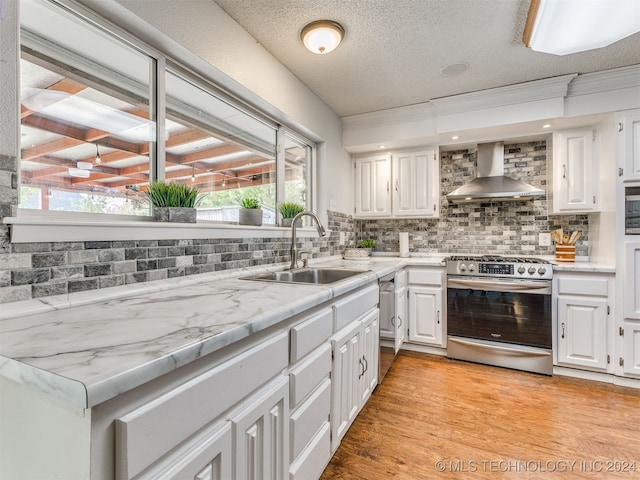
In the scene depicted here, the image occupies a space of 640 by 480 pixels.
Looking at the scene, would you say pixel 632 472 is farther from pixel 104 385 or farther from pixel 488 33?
pixel 488 33

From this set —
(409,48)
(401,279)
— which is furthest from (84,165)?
(401,279)

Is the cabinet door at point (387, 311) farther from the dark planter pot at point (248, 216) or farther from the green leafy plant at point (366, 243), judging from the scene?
the green leafy plant at point (366, 243)

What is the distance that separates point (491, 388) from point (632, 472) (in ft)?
2.77

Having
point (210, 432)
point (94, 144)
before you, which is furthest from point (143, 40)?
point (210, 432)

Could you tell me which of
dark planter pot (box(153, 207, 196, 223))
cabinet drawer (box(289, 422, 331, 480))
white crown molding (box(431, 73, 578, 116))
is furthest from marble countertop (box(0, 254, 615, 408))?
white crown molding (box(431, 73, 578, 116))

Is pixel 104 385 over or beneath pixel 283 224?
beneath

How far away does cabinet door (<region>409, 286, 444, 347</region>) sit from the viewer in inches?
114

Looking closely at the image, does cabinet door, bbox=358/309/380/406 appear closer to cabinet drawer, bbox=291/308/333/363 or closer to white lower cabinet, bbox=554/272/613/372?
cabinet drawer, bbox=291/308/333/363

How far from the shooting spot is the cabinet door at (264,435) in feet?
2.75

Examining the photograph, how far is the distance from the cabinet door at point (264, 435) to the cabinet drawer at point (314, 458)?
0.10m

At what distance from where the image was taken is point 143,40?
1450 millimetres

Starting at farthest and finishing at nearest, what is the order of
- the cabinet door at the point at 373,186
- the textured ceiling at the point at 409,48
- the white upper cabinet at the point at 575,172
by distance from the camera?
the cabinet door at the point at 373,186, the white upper cabinet at the point at 575,172, the textured ceiling at the point at 409,48

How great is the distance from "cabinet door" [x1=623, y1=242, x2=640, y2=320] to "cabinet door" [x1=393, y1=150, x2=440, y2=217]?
4.92 ft

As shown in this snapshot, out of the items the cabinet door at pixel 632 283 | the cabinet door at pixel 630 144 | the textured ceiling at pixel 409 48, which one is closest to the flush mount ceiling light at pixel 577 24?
the textured ceiling at pixel 409 48
